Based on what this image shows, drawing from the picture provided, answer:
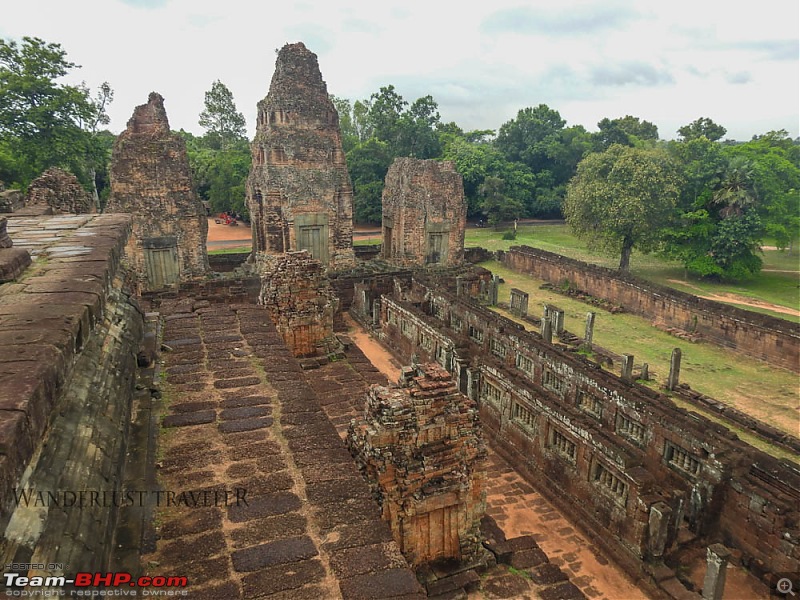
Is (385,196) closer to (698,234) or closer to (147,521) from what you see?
(698,234)

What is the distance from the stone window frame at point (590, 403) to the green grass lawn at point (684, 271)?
48.6 feet

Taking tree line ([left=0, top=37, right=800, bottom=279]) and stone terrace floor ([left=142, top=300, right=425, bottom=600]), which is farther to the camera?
tree line ([left=0, top=37, right=800, bottom=279])

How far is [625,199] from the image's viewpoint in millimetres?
24625

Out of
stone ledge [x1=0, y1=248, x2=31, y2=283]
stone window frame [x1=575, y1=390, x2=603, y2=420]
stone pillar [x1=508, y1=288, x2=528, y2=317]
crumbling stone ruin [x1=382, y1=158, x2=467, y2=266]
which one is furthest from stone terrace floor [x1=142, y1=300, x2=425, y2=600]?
crumbling stone ruin [x1=382, y1=158, x2=467, y2=266]

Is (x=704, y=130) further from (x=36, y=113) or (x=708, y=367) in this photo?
(x=36, y=113)

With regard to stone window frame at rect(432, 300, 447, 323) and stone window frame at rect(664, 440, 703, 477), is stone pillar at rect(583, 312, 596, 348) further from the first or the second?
stone window frame at rect(664, 440, 703, 477)

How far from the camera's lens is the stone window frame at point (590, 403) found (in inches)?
445

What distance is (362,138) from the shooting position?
5853 cm

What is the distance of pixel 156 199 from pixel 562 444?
588 inches

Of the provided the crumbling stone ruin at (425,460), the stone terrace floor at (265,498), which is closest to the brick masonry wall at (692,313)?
the crumbling stone ruin at (425,460)

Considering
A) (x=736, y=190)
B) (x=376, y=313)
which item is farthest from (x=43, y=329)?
(x=736, y=190)

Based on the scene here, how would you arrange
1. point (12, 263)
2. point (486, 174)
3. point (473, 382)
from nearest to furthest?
point (12, 263), point (473, 382), point (486, 174)

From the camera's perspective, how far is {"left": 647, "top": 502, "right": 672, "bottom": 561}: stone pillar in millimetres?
8039

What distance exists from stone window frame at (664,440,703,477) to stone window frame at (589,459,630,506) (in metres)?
1.45
